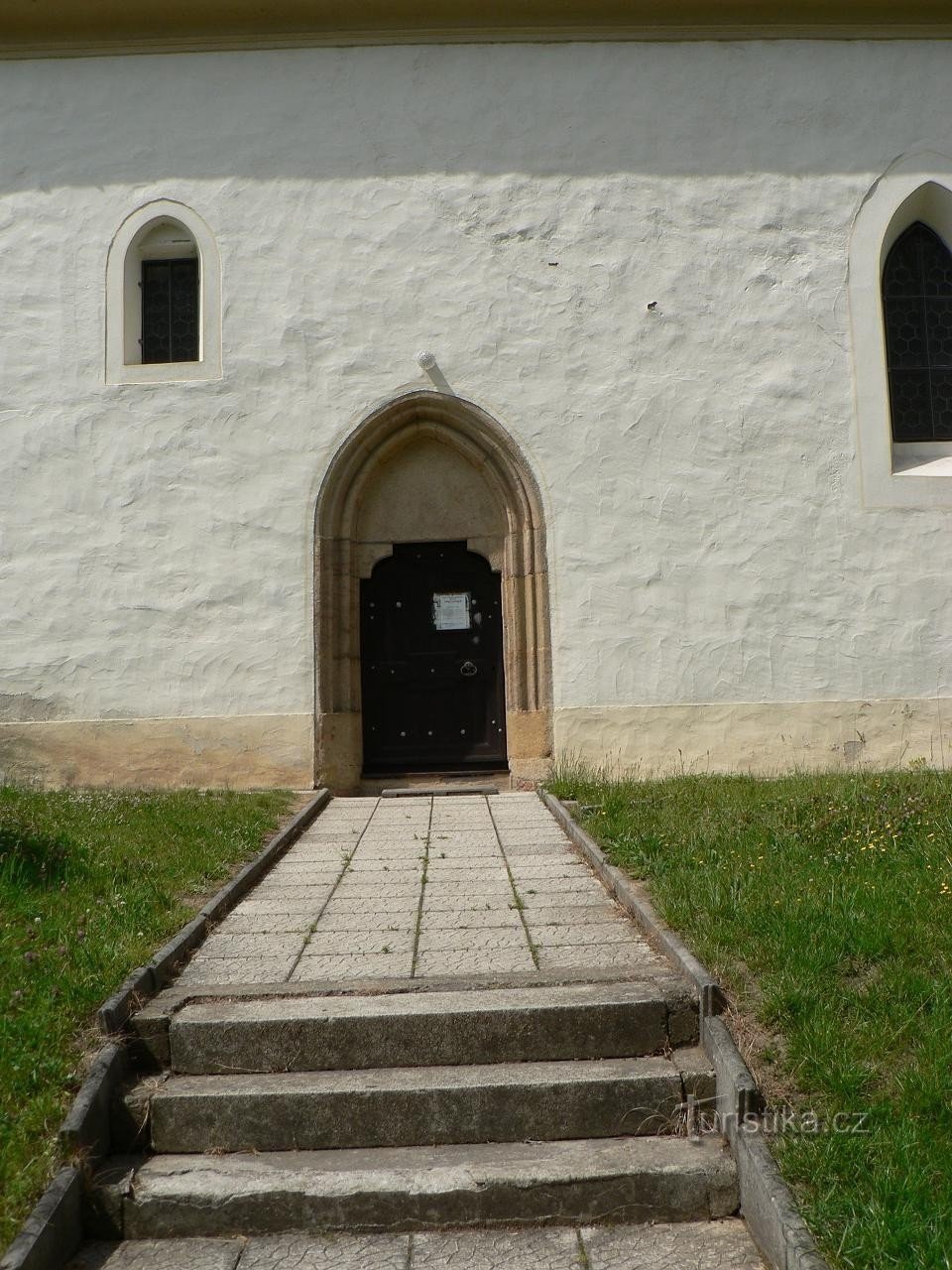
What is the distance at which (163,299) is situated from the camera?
31.4 ft

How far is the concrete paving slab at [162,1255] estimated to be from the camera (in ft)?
9.98

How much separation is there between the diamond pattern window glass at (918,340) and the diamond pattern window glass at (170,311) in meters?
5.96

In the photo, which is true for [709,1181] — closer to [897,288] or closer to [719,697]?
[719,697]

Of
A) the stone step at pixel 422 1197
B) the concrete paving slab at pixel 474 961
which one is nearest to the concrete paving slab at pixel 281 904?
the concrete paving slab at pixel 474 961

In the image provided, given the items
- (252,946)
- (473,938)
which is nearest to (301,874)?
(252,946)

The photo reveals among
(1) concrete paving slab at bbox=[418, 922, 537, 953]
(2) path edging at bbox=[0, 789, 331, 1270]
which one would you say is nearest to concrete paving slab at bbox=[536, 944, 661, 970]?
(1) concrete paving slab at bbox=[418, 922, 537, 953]

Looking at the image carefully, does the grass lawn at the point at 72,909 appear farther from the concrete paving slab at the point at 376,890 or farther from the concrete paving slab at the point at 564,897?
the concrete paving slab at the point at 564,897

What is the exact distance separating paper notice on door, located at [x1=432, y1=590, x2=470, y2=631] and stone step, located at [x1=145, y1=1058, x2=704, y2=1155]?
20.2 feet

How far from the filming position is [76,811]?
7137 millimetres

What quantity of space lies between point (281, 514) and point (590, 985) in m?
5.81

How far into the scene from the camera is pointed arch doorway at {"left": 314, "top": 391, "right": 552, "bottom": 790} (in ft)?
29.7

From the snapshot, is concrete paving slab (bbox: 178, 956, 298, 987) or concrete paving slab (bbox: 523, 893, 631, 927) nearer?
concrete paving slab (bbox: 178, 956, 298, 987)

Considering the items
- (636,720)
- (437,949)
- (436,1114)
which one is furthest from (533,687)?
(436,1114)

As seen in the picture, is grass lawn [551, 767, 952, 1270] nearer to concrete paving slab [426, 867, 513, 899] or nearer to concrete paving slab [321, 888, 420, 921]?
concrete paving slab [426, 867, 513, 899]
